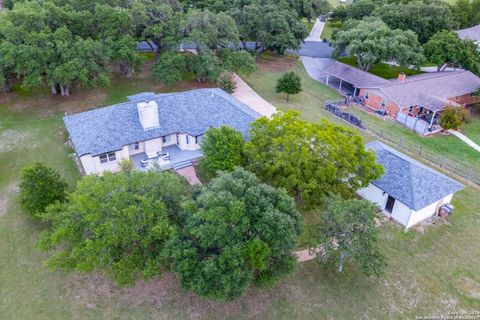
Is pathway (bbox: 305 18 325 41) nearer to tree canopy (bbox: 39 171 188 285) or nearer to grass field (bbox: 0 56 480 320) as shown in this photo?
grass field (bbox: 0 56 480 320)

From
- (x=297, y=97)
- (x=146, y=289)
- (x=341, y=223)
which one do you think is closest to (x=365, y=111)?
(x=297, y=97)

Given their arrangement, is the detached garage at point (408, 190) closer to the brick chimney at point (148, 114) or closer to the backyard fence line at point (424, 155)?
the backyard fence line at point (424, 155)

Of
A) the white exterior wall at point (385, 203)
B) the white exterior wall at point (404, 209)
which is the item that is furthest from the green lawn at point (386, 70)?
the white exterior wall at point (385, 203)

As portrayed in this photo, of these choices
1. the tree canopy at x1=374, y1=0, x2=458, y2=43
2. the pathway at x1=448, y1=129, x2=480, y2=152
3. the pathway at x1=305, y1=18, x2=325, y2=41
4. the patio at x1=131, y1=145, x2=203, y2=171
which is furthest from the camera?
the pathway at x1=305, y1=18, x2=325, y2=41

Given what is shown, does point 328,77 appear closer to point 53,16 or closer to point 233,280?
point 53,16

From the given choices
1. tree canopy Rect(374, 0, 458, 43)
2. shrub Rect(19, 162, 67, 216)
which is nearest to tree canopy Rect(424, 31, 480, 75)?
tree canopy Rect(374, 0, 458, 43)

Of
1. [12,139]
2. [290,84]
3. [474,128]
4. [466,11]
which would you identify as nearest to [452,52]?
[474,128]

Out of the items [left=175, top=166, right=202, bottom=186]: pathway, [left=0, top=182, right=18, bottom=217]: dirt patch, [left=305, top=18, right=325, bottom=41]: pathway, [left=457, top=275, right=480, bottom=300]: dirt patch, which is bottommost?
[left=457, top=275, right=480, bottom=300]: dirt patch

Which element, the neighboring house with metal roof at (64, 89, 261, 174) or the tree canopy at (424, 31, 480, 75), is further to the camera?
the tree canopy at (424, 31, 480, 75)
